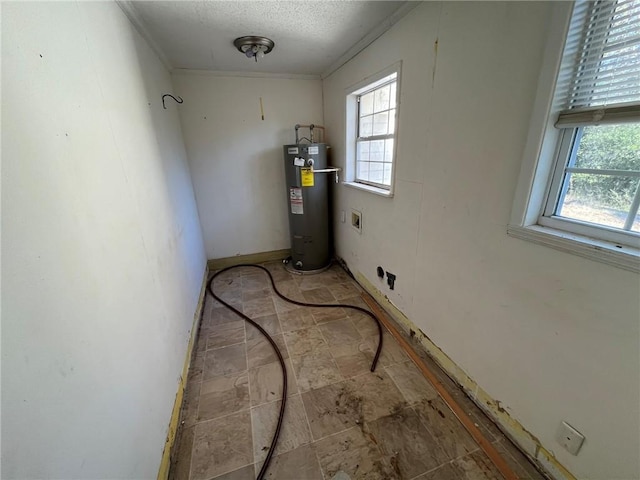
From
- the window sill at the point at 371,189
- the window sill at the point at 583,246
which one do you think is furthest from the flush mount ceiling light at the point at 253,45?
the window sill at the point at 583,246

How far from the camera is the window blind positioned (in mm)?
779

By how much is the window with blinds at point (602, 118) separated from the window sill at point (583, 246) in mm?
45

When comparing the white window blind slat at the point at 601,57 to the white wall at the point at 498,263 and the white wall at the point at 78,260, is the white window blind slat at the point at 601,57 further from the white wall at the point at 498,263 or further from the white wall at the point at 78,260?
the white wall at the point at 78,260

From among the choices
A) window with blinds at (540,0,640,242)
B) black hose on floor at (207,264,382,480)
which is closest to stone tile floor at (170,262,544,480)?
black hose on floor at (207,264,382,480)

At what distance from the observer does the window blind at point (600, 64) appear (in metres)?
0.78

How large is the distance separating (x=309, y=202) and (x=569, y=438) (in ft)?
8.32

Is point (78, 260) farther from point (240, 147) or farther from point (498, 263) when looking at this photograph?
point (240, 147)

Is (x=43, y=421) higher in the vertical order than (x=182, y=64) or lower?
lower

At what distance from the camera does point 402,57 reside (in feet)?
5.50

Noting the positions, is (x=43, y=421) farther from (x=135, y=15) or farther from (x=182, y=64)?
(x=182, y=64)

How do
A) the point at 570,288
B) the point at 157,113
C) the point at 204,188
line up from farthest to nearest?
the point at 204,188
the point at 157,113
the point at 570,288

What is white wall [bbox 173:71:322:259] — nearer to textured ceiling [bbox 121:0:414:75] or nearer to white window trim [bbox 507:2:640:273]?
textured ceiling [bbox 121:0:414:75]

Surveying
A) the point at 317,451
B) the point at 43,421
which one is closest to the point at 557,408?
the point at 317,451

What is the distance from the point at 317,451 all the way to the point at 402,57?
2.37 meters
